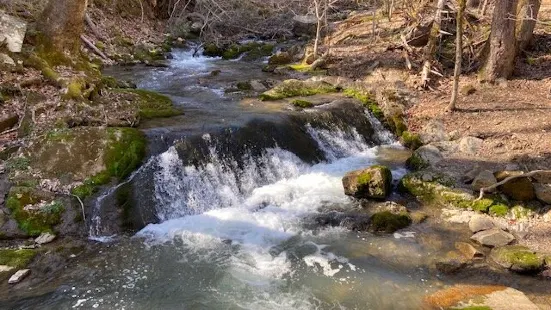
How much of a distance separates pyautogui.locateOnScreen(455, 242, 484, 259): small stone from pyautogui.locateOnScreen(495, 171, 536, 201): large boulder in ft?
6.43

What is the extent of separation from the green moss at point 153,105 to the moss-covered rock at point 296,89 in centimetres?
326

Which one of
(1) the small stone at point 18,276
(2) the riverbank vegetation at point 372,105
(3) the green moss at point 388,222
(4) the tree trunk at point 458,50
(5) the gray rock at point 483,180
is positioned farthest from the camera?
(4) the tree trunk at point 458,50

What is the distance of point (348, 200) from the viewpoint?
9891 millimetres

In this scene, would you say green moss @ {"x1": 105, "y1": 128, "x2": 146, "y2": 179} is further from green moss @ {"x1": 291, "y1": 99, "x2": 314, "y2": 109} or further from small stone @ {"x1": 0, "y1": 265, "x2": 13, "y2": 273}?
green moss @ {"x1": 291, "y1": 99, "x2": 314, "y2": 109}

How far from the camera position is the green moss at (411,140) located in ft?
41.8

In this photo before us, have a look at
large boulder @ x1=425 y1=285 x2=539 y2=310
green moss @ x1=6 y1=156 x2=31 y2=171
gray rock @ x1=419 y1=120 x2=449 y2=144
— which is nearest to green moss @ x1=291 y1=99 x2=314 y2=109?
gray rock @ x1=419 y1=120 x2=449 y2=144

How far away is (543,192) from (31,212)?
993 cm

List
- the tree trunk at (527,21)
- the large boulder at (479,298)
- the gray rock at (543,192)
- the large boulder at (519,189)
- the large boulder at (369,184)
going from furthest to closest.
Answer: the tree trunk at (527,21) < the large boulder at (369,184) < the large boulder at (519,189) < the gray rock at (543,192) < the large boulder at (479,298)

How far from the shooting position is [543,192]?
8859 millimetres

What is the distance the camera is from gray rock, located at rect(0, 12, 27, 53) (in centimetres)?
1026

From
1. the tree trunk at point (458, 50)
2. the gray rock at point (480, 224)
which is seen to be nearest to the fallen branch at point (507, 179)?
the gray rock at point (480, 224)

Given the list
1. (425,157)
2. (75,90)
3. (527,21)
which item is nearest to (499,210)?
(425,157)

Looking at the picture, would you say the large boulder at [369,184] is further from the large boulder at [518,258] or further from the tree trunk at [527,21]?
the tree trunk at [527,21]

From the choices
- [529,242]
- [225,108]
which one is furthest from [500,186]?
[225,108]
